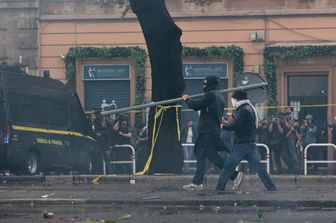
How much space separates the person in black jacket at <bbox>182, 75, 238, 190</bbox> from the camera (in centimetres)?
1484

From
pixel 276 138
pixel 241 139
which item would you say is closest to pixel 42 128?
pixel 276 138

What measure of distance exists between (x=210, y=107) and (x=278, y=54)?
14.2 m

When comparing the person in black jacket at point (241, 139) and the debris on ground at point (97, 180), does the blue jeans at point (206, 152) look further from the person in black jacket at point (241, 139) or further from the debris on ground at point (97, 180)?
the debris on ground at point (97, 180)

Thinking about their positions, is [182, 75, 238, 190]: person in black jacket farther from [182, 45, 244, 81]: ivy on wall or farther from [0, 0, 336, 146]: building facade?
[182, 45, 244, 81]: ivy on wall

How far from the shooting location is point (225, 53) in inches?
1142

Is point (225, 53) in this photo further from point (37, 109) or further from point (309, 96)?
point (37, 109)

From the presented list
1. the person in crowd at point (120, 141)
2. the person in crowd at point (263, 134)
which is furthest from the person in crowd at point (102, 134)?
the person in crowd at point (263, 134)

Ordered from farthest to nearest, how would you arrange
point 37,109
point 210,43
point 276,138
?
point 210,43 → point 276,138 → point 37,109

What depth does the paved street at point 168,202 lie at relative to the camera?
37.6 ft

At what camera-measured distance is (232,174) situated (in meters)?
15.1

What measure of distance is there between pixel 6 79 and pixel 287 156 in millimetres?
7741

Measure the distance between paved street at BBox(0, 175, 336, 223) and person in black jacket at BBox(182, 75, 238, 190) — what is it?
51 centimetres

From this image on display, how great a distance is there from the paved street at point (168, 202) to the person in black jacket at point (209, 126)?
514mm

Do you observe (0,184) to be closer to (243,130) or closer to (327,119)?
(243,130)
